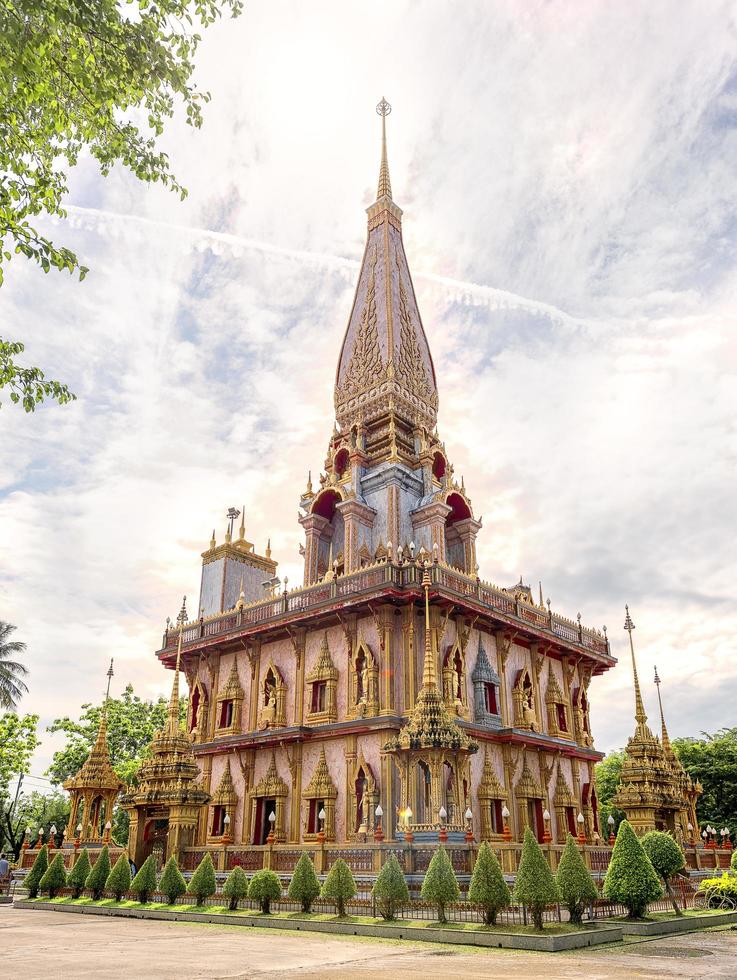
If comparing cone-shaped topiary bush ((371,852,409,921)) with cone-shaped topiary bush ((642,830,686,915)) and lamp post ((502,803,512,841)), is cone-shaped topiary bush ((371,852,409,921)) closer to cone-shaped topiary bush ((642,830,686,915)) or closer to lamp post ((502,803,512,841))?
cone-shaped topiary bush ((642,830,686,915))

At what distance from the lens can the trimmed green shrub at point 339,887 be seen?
17.2 m

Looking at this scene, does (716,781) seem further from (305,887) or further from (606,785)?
(305,887)

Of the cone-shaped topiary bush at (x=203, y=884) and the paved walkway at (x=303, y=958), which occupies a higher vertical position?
the cone-shaped topiary bush at (x=203, y=884)

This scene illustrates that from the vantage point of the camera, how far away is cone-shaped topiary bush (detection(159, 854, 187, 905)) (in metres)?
20.8

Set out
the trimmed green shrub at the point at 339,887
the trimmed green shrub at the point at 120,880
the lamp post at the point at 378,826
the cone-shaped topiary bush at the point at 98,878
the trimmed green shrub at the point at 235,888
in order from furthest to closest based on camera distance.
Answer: the cone-shaped topiary bush at the point at 98,878
the trimmed green shrub at the point at 120,880
the lamp post at the point at 378,826
the trimmed green shrub at the point at 235,888
the trimmed green shrub at the point at 339,887

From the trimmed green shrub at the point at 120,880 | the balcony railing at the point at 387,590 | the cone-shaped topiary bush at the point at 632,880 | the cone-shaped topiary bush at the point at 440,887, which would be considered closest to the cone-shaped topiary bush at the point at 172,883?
the trimmed green shrub at the point at 120,880

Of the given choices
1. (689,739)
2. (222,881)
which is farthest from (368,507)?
(689,739)

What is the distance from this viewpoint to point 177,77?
36.3 ft

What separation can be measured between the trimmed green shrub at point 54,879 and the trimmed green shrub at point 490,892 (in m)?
15.3

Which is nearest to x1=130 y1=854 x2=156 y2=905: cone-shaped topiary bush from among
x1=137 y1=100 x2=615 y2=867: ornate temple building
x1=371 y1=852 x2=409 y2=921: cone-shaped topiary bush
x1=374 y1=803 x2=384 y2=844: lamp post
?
x1=137 y1=100 x2=615 y2=867: ornate temple building

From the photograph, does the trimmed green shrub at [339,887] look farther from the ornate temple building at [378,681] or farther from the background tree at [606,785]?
the background tree at [606,785]

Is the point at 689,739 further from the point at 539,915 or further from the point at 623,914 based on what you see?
the point at 539,915

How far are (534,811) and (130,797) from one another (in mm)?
14467

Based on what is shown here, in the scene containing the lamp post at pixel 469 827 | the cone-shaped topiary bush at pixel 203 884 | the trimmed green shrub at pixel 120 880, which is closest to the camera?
the lamp post at pixel 469 827
